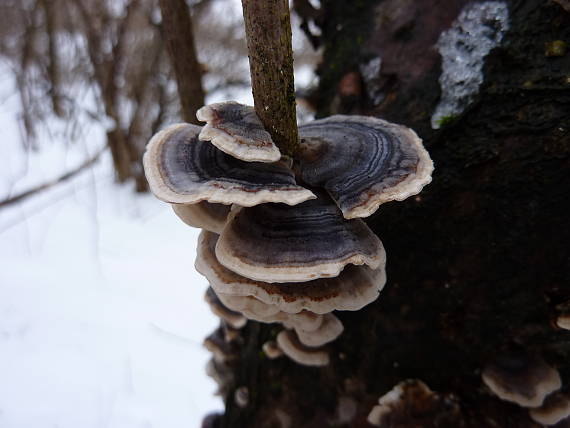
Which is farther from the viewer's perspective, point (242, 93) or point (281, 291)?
point (242, 93)

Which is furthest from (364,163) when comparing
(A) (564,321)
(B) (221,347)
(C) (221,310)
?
(B) (221,347)

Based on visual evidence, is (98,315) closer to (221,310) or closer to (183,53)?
(221,310)

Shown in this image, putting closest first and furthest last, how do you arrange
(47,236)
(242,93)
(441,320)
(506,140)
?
(506,140), (441,320), (47,236), (242,93)

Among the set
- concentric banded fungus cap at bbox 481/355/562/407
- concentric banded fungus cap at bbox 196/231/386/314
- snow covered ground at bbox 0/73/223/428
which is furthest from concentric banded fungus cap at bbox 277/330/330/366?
snow covered ground at bbox 0/73/223/428

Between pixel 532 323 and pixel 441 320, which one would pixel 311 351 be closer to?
pixel 441 320

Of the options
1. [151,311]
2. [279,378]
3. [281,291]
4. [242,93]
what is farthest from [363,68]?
[242,93]

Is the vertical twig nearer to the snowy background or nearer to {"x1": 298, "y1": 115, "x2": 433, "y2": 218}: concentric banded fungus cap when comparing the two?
{"x1": 298, "y1": 115, "x2": 433, "y2": 218}: concentric banded fungus cap
